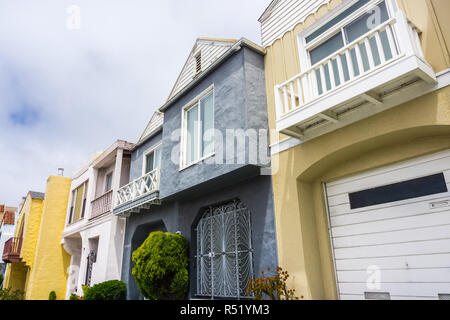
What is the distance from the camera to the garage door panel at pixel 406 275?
4309mm

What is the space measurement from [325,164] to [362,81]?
1781 millimetres

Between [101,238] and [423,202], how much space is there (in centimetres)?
1115

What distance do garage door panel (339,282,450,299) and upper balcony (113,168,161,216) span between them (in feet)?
20.6

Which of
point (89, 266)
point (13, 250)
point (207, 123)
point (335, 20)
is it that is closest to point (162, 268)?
point (207, 123)

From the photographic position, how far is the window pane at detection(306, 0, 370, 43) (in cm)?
581

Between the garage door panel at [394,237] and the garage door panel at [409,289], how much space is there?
2.11 ft

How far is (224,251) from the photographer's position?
7.59 meters

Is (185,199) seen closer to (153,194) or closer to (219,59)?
(153,194)

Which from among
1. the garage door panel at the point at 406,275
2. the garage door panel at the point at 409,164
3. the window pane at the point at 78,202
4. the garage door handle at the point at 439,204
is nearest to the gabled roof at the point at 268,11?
the garage door panel at the point at 409,164

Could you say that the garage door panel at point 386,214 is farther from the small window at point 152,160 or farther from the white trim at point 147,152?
the white trim at point 147,152

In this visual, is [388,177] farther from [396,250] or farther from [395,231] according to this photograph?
[396,250]

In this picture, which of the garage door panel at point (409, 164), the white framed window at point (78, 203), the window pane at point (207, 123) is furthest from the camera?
the white framed window at point (78, 203)
